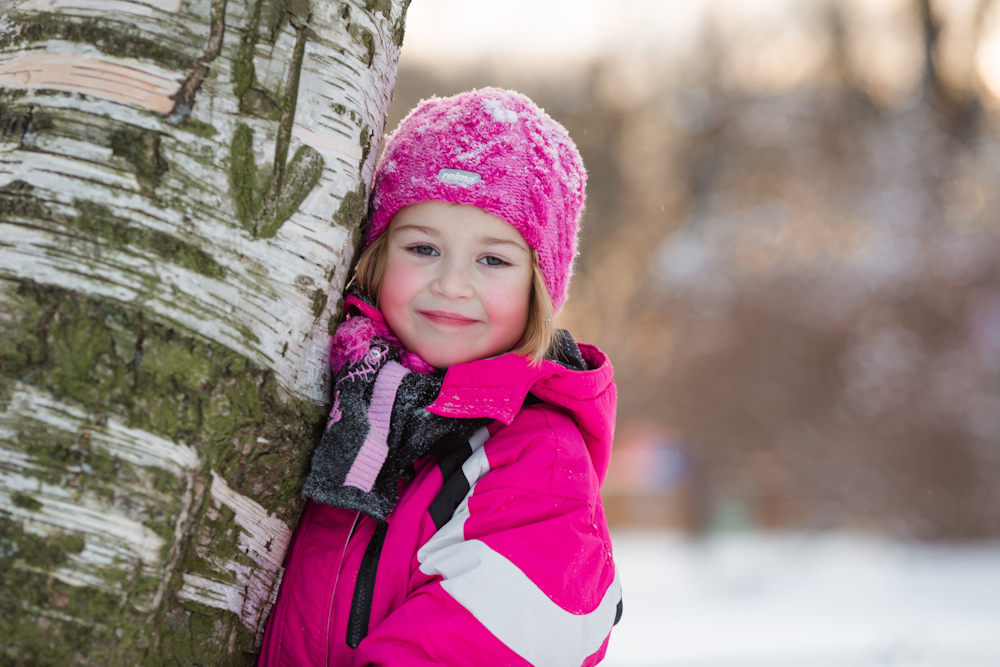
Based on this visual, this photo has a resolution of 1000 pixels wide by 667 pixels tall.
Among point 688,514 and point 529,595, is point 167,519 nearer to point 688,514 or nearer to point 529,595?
point 529,595

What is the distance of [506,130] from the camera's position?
1.86 meters

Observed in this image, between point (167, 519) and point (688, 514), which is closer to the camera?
point (167, 519)

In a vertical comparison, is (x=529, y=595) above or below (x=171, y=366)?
below

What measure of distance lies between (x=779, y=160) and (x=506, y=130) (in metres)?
10.3

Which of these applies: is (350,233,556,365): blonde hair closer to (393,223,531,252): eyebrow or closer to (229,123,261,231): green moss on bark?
(393,223,531,252): eyebrow

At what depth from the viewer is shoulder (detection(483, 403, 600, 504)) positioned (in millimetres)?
1606

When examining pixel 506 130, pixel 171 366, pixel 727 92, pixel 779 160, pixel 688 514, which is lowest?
pixel 688 514

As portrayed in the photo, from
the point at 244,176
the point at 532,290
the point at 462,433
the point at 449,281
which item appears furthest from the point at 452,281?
the point at 244,176

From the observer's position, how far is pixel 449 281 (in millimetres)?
1815

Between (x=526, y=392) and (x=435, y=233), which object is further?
(x=435, y=233)

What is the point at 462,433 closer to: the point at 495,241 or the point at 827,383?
the point at 495,241

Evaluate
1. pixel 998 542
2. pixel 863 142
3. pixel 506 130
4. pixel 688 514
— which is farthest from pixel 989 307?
pixel 506 130

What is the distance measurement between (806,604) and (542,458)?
5931 mm

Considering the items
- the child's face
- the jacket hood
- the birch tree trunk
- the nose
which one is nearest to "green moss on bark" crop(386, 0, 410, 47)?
the birch tree trunk
